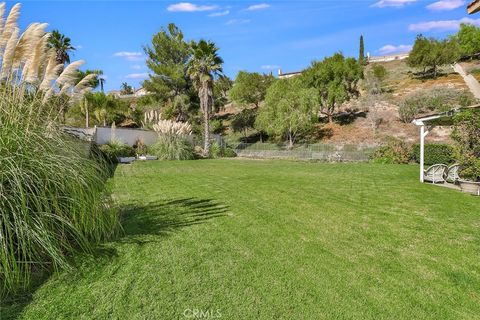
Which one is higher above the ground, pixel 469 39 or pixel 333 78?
pixel 469 39

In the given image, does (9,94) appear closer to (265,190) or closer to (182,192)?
(182,192)

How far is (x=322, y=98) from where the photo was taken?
32.7 m

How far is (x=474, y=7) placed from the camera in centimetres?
426

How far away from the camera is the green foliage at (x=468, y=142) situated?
786cm

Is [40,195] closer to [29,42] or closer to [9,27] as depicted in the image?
[29,42]

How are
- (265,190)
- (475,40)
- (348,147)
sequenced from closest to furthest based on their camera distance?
(265,190) < (348,147) < (475,40)

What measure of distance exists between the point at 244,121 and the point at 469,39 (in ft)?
108

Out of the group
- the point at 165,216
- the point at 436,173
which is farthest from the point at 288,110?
the point at 165,216

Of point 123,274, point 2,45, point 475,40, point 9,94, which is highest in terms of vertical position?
point 475,40

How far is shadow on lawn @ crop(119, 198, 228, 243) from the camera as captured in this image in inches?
164

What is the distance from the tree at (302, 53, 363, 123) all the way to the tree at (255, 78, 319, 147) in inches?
126

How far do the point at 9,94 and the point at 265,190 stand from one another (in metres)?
5.26

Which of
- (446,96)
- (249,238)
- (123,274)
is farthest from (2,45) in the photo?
(446,96)

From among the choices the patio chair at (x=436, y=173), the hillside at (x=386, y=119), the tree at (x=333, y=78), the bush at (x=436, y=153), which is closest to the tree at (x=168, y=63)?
the hillside at (x=386, y=119)
